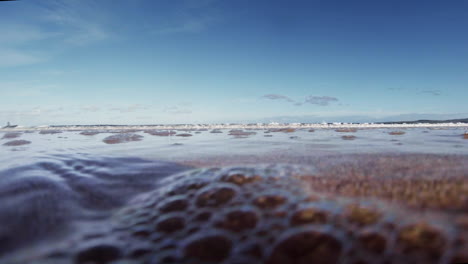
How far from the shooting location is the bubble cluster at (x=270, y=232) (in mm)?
1162

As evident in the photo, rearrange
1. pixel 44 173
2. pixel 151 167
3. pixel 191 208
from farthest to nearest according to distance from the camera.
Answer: pixel 151 167 < pixel 44 173 < pixel 191 208

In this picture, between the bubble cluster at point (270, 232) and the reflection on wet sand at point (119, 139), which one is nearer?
the bubble cluster at point (270, 232)

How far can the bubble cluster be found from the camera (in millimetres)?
1162

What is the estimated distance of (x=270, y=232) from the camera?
140cm

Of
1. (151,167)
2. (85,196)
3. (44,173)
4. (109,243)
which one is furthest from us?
(151,167)

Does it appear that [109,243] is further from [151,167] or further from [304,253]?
[151,167]

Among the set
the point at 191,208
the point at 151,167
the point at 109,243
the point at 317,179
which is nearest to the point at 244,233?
the point at 191,208

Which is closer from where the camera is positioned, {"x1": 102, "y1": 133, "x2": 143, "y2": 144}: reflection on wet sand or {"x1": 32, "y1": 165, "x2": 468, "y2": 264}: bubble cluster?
{"x1": 32, "y1": 165, "x2": 468, "y2": 264}: bubble cluster

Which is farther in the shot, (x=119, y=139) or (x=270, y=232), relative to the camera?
(x=119, y=139)

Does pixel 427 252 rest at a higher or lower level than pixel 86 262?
higher

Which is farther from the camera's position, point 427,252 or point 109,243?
point 109,243

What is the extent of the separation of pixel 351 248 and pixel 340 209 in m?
0.34

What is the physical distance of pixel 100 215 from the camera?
1.83 meters

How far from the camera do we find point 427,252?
111cm
